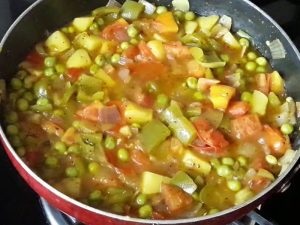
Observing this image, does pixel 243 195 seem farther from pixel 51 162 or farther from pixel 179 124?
pixel 51 162

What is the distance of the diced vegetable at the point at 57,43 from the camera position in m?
2.25

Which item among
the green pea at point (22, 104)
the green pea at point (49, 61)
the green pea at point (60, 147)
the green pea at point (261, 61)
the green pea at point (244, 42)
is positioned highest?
the green pea at point (244, 42)

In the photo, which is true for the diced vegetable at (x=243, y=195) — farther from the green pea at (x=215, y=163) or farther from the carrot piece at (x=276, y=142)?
the carrot piece at (x=276, y=142)

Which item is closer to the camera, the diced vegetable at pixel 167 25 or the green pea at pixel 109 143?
the green pea at pixel 109 143

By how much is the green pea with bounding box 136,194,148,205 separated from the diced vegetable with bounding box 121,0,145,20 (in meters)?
0.80

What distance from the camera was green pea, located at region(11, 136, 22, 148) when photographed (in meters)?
1.92

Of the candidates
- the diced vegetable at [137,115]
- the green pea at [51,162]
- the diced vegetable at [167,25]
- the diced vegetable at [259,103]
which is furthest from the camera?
the diced vegetable at [167,25]

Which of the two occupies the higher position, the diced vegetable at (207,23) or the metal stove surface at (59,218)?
the diced vegetable at (207,23)

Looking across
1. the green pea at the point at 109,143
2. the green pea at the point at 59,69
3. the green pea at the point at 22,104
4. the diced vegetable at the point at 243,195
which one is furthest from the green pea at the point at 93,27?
the diced vegetable at the point at 243,195

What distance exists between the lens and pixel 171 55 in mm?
2242

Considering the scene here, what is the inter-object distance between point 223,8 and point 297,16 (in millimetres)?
429

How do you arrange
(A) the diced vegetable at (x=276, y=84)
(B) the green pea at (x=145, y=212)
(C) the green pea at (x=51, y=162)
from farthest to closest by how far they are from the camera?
1. (A) the diced vegetable at (x=276, y=84)
2. (C) the green pea at (x=51, y=162)
3. (B) the green pea at (x=145, y=212)

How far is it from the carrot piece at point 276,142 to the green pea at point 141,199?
19.1 inches

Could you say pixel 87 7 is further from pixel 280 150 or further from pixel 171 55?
pixel 280 150
